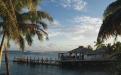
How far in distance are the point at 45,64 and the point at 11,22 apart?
48404mm

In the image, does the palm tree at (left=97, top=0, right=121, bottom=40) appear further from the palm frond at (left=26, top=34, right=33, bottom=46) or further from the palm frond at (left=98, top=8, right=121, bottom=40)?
the palm frond at (left=26, top=34, right=33, bottom=46)

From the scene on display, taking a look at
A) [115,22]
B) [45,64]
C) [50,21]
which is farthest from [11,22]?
[45,64]

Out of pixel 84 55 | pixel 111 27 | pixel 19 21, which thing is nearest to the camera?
pixel 111 27

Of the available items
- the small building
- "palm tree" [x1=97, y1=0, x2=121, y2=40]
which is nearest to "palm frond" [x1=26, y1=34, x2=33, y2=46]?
"palm tree" [x1=97, y1=0, x2=121, y2=40]

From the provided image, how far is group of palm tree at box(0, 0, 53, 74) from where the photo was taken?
7781mm

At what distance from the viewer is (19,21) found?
16297mm

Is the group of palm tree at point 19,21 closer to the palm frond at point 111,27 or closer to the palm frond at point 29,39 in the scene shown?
the palm frond at point 29,39

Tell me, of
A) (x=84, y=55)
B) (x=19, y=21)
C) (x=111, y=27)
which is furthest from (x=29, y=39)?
(x=84, y=55)

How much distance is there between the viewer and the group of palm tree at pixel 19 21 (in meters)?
7.78

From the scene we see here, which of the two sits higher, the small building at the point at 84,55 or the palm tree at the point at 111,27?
the palm tree at the point at 111,27

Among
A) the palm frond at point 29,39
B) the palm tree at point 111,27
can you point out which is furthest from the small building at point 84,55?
the palm tree at point 111,27

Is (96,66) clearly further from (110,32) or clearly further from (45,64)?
(110,32)

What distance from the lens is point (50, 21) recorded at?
1802cm

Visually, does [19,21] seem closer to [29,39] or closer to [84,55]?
[29,39]
